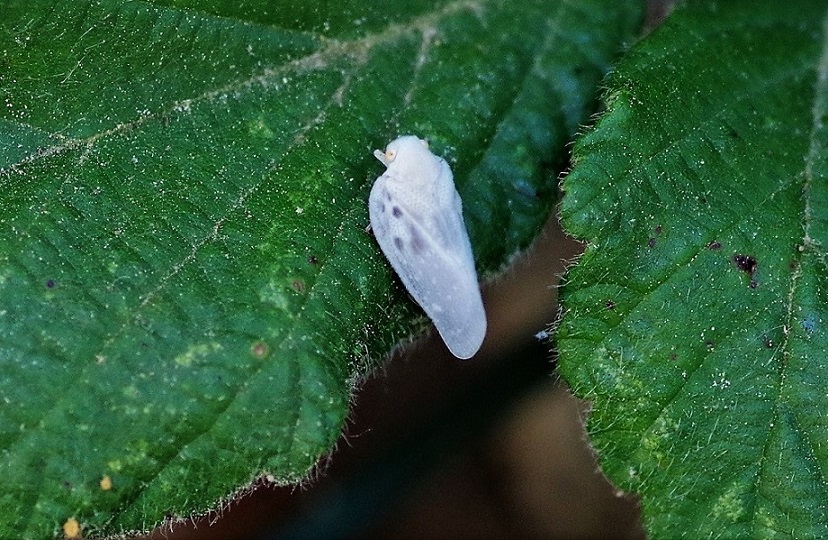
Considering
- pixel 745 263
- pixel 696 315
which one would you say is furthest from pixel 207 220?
pixel 745 263

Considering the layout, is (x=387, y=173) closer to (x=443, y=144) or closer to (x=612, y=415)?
(x=443, y=144)

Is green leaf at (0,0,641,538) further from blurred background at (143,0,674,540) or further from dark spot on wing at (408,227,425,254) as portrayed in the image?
blurred background at (143,0,674,540)

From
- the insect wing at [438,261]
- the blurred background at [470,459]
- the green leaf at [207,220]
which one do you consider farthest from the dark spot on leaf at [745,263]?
the blurred background at [470,459]

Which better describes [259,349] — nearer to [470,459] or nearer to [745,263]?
[745,263]

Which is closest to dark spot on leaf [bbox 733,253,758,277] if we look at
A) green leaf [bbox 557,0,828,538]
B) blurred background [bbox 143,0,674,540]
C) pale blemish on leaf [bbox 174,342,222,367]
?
green leaf [bbox 557,0,828,538]

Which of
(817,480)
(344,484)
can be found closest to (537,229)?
(817,480)

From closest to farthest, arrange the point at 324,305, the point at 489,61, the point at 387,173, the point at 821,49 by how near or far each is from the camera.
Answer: the point at 324,305
the point at 387,173
the point at 489,61
the point at 821,49
